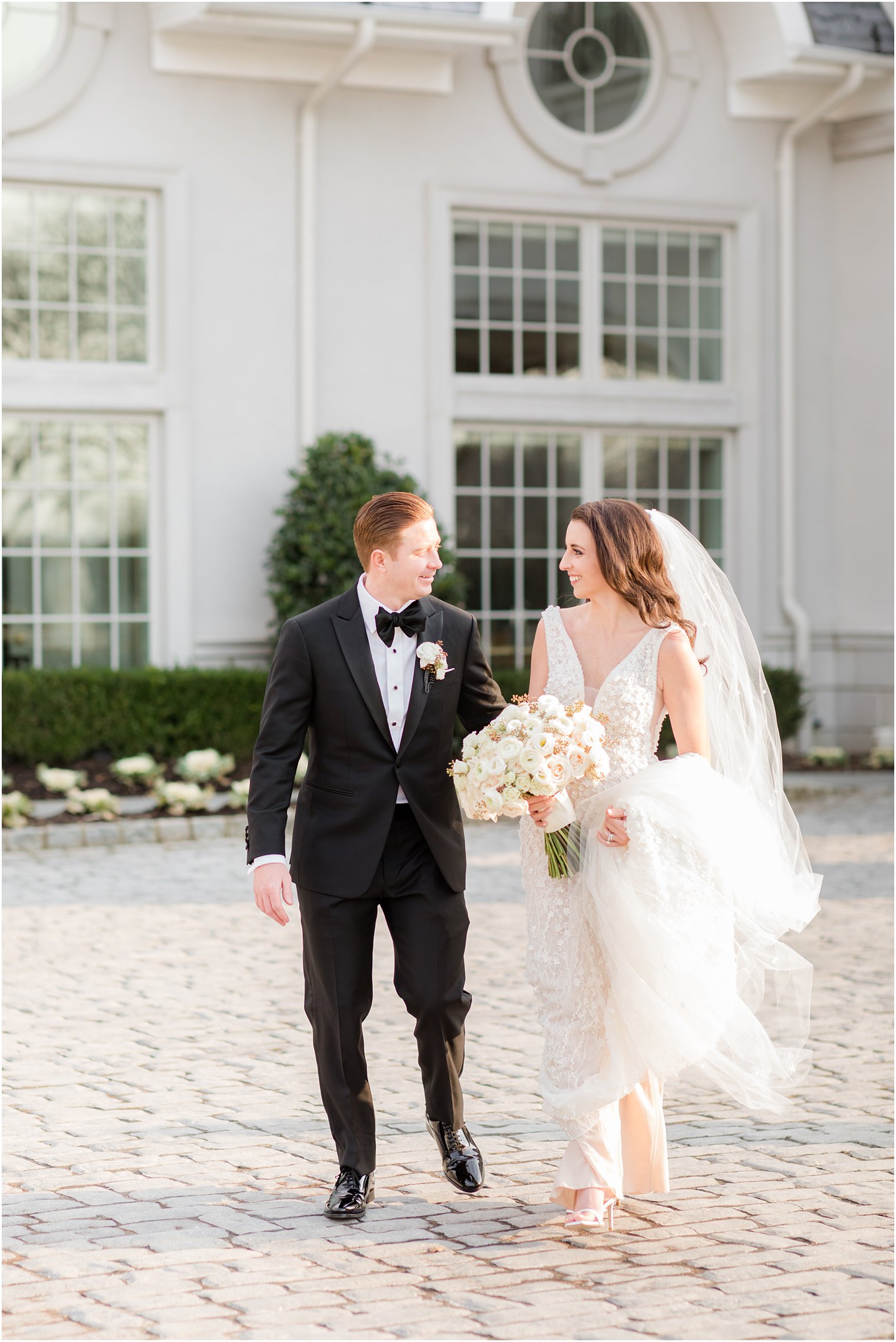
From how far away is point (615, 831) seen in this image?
165 inches

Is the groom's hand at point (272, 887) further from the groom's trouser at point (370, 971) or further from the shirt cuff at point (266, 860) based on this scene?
the groom's trouser at point (370, 971)

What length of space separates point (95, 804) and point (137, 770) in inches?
26.3

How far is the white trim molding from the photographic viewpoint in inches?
534

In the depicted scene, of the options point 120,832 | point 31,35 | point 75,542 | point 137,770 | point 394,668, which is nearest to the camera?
point 394,668

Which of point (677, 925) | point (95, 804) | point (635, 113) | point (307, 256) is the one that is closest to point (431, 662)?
point (677, 925)

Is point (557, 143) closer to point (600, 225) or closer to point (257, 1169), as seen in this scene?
point (600, 225)

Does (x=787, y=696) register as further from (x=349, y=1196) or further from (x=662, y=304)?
(x=349, y=1196)

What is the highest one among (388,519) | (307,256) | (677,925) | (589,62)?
(589,62)

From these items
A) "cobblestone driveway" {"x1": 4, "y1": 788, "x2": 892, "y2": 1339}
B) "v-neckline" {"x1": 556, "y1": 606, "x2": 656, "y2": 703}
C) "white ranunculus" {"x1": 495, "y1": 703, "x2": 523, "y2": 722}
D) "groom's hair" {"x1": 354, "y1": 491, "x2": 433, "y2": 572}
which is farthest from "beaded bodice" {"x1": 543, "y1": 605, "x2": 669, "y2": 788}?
"cobblestone driveway" {"x1": 4, "y1": 788, "x2": 892, "y2": 1339}

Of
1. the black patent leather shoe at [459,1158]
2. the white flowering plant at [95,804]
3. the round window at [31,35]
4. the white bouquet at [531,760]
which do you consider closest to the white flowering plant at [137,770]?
the white flowering plant at [95,804]

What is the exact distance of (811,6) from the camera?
532 inches

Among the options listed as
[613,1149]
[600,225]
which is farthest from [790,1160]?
[600,225]

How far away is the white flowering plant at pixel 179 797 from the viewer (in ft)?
36.7

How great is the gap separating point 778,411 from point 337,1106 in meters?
11.4
